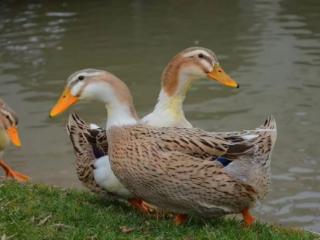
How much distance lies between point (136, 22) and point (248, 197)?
1355cm

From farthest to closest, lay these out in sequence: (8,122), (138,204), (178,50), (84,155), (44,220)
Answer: (178,50) < (8,122) < (84,155) < (138,204) < (44,220)

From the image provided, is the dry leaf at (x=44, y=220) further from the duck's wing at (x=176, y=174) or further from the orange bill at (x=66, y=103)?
the orange bill at (x=66, y=103)

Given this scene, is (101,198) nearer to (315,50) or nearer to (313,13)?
(315,50)

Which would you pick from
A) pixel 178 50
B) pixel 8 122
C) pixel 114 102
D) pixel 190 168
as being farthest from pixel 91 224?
pixel 178 50

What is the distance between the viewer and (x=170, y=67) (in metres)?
6.62

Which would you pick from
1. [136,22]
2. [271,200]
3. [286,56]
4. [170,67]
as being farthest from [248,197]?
[136,22]

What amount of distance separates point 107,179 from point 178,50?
9.55 m

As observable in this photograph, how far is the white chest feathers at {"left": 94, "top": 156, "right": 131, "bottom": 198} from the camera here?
6.18 metres

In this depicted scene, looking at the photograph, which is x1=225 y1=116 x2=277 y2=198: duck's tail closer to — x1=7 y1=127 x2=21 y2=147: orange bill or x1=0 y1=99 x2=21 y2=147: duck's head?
x1=7 y1=127 x2=21 y2=147: orange bill

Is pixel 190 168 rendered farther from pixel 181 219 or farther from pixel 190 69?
pixel 190 69

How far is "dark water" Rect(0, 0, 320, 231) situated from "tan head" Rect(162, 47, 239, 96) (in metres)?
2.41

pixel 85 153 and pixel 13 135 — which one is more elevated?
pixel 85 153

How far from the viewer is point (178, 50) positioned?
50.9 ft

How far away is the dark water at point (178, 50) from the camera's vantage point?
981cm
